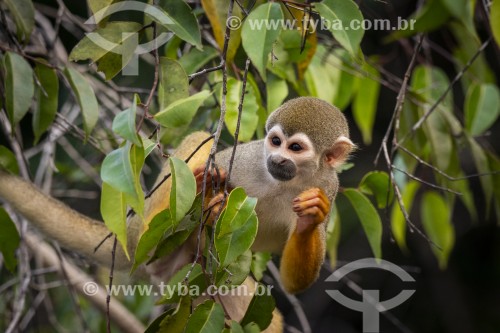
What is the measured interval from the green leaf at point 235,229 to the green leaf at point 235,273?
102 mm

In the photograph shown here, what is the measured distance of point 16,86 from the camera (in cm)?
219

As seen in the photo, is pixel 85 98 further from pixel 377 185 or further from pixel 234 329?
pixel 377 185

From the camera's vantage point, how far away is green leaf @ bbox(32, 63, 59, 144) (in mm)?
2461

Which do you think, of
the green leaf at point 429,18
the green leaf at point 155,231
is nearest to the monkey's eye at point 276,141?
the green leaf at point 155,231

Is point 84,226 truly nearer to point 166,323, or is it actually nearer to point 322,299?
point 166,323

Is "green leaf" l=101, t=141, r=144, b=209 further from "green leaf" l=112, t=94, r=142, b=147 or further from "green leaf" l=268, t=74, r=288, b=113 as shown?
"green leaf" l=268, t=74, r=288, b=113

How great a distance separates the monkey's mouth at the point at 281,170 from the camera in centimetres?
268

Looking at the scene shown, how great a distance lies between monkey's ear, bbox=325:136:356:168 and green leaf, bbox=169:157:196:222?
3.50 ft

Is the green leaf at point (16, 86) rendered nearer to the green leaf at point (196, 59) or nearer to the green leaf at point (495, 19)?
the green leaf at point (196, 59)

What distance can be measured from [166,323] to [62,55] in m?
2.13

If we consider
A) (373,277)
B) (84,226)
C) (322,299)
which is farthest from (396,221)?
(373,277)

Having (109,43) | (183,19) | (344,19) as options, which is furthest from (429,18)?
(109,43)

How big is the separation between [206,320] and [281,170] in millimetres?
951

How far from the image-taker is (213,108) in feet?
9.93
